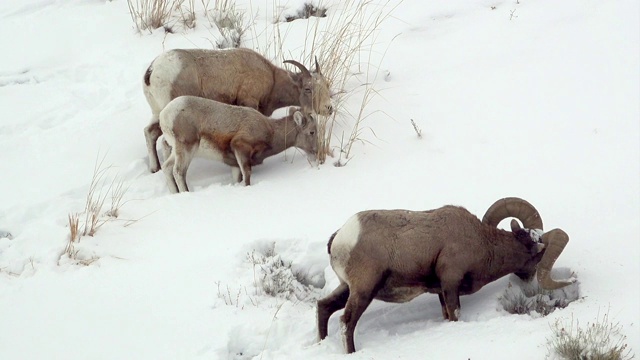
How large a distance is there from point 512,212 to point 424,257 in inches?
40.5

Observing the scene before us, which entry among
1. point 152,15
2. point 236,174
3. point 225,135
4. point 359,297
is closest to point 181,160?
point 225,135

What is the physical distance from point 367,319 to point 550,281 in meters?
1.49

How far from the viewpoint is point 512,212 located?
22.7 feet

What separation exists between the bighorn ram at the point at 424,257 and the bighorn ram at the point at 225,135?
3.05 metres

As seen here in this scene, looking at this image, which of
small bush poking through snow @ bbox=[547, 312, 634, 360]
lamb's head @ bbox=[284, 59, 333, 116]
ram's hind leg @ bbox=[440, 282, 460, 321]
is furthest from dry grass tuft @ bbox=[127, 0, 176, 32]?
small bush poking through snow @ bbox=[547, 312, 634, 360]

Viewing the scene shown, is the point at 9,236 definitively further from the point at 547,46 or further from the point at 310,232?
the point at 547,46

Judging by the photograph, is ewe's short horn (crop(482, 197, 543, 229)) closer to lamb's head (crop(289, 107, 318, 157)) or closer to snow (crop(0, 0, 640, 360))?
snow (crop(0, 0, 640, 360))

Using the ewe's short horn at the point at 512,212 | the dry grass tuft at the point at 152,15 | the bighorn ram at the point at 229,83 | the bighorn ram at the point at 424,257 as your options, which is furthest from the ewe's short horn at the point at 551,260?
the dry grass tuft at the point at 152,15

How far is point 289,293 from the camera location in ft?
22.7

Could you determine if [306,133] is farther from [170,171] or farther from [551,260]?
[551,260]

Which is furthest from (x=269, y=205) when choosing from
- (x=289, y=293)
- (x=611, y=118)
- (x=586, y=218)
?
(x=611, y=118)

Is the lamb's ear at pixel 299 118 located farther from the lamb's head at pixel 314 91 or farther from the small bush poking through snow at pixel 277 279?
the small bush poking through snow at pixel 277 279

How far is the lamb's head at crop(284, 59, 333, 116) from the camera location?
1028 centimetres

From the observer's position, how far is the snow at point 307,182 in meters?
6.36
